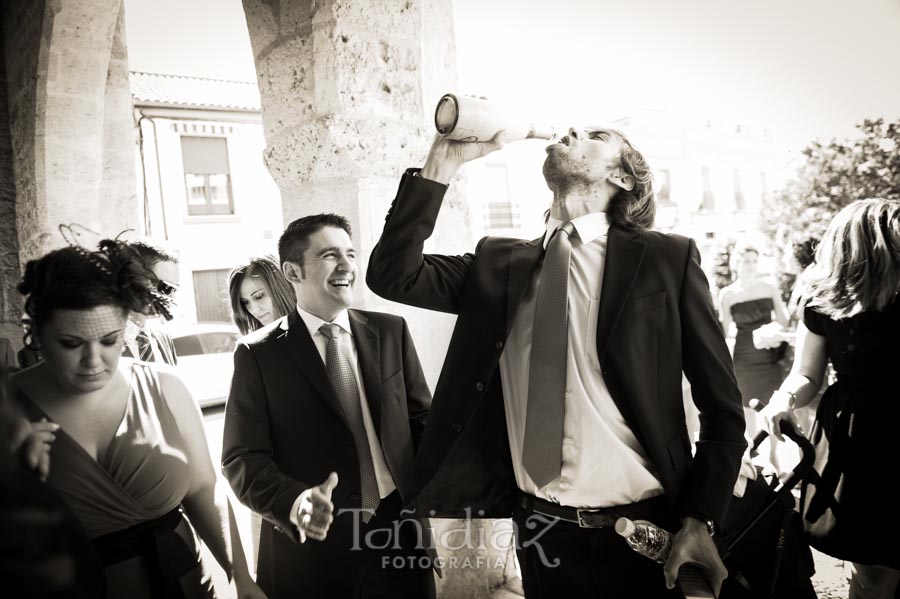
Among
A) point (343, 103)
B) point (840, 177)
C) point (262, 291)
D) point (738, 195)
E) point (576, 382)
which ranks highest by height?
point (738, 195)

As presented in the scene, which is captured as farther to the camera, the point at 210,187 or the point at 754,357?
the point at 210,187

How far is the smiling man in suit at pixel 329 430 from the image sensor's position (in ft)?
4.62

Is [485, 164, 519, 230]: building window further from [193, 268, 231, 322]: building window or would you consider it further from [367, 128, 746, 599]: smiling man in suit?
[367, 128, 746, 599]: smiling man in suit

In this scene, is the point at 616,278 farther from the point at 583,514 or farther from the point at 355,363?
the point at 355,363

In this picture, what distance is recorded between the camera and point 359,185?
70.5 inches

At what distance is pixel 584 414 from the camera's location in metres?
1.36

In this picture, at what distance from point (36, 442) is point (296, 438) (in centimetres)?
65

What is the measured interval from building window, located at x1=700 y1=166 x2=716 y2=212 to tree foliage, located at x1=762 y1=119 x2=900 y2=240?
34.8 feet

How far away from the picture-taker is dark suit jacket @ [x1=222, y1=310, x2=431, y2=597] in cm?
138

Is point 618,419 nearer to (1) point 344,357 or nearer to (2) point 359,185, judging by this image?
(1) point 344,357

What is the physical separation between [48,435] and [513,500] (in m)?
1.07

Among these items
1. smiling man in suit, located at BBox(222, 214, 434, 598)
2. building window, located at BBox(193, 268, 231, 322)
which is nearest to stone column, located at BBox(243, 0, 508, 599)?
smiling man in suit, located at BBox(222, 214, 434, 598)

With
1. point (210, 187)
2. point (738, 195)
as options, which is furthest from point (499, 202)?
point (738, 195)

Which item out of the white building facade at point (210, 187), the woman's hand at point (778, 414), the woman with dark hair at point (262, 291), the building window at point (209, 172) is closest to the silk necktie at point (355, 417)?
the woman with dark hair at point (262, 291)
